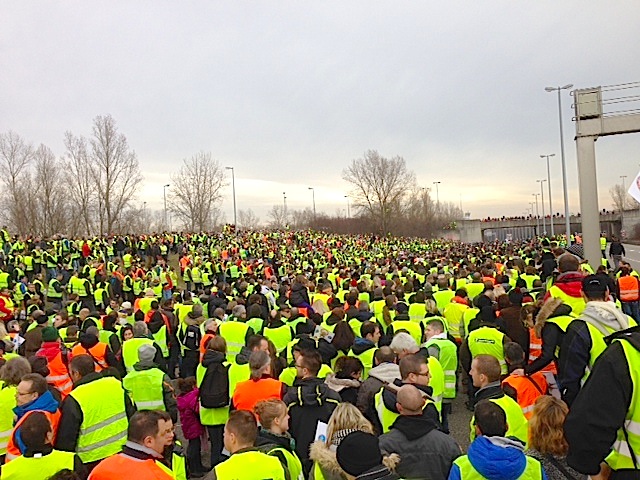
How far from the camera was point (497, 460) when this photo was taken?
10.6ft

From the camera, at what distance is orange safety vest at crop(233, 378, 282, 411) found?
5.58 metres

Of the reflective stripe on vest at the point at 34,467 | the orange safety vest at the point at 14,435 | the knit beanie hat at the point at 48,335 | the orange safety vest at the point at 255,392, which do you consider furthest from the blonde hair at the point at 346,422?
the knit beanie hat at the point at 48,335

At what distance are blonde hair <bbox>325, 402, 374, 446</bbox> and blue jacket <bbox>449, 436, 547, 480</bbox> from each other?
767 millimetres

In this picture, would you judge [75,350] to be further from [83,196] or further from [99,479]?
[83,196]

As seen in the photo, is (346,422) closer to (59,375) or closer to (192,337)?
(59,375)

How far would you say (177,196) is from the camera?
60.7 m

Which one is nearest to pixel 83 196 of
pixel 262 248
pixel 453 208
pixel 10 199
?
pixel 10 199

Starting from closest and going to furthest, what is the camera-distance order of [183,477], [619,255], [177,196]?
[183,477], [619,255], [177,196]

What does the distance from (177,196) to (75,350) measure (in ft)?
180

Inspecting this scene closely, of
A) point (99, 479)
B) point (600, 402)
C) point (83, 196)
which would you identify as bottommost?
point (99, 479)

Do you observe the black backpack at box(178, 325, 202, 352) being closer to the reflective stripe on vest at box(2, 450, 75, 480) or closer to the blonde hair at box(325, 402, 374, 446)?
the reflective stripe on vest at box(2, 450, 75, 480)

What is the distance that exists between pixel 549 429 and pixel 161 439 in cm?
264

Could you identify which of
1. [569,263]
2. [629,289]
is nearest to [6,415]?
[569,263]

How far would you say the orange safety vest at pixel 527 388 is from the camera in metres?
5.23
